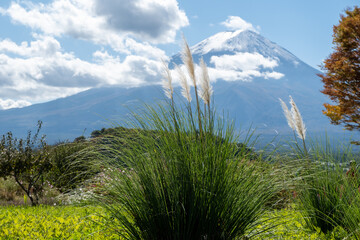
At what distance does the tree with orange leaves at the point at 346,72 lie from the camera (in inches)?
493

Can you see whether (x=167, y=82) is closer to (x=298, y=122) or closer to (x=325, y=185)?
(x=298, y=122)

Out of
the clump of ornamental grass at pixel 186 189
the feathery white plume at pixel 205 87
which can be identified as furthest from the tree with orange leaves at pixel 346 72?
the clump of ornamental grass at pixel 186 189

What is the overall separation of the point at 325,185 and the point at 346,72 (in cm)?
1054

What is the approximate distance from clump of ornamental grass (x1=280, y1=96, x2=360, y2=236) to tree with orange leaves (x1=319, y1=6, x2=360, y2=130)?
31.8ft

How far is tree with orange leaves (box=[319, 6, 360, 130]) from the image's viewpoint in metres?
12.5

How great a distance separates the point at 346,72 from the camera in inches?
505

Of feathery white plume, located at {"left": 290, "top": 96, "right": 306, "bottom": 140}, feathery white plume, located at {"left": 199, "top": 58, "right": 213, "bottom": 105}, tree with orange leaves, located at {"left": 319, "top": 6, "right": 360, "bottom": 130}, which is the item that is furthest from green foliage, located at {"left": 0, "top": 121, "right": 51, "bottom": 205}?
tree with orange leaves, located at {"left": 319, "top": 6, "right": 360, "bottom": 130}

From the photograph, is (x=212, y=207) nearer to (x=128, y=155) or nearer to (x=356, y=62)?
(x=128, y=155)

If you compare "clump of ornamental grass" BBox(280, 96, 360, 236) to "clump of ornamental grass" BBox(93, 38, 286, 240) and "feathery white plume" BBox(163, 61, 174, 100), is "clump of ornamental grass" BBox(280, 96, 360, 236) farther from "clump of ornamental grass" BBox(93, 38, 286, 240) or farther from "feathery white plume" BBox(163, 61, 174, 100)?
"feathery white plume" BBox(163, 61, 174, 100)

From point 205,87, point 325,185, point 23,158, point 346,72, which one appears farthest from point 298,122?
point 346,72

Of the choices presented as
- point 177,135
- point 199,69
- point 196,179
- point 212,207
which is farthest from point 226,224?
point 199,69

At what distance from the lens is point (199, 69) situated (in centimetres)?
420

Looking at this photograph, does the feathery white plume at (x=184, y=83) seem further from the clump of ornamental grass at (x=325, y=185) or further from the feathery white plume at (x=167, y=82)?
the clump of ornamental grass at (x=325, y=185)

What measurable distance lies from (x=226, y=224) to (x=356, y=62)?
12.4m
